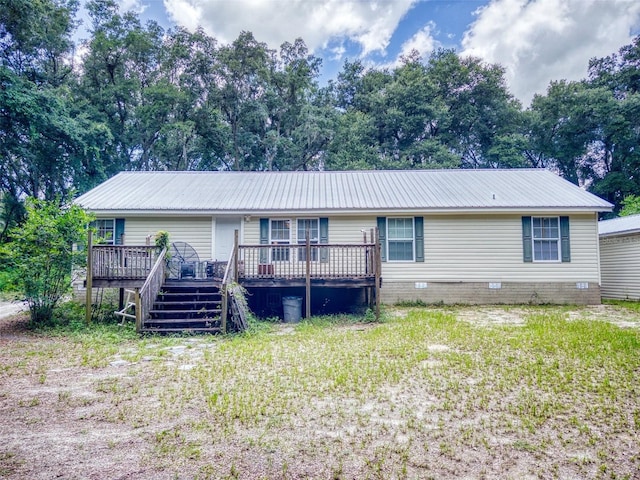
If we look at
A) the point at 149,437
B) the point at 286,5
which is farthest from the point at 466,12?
the point at 149,437

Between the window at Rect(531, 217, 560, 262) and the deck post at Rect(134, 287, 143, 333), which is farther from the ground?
the window at Rect(531, 217, 560, 262)

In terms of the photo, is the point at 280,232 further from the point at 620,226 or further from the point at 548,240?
the point at 620,226

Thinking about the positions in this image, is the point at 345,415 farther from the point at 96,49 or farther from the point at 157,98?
the point at 96,49

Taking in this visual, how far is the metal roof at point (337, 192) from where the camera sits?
11742 mm

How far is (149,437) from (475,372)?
4.21 meters

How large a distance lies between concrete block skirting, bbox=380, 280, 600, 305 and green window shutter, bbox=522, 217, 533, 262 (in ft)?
2.79

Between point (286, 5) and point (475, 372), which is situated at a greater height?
point (286, 5)

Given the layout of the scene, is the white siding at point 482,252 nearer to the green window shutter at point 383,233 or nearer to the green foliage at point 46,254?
the green window shutter at point 383,233

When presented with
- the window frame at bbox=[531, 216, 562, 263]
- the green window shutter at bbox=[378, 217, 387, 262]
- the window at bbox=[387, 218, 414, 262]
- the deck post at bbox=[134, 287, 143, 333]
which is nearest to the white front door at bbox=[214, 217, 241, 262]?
the deck post at bbox=[134, 287, 143, 333]

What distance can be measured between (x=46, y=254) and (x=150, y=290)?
253 centimetres

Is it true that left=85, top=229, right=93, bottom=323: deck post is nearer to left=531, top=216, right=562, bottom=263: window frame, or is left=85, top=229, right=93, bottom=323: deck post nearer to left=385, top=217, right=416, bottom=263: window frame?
left=385, top=217, right=416, bottom=263: window frame

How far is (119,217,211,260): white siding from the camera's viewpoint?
12055mm

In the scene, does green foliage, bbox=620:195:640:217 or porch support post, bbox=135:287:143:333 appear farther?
green foliage, bbox=620:195:640:217

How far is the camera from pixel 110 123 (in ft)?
78.1
